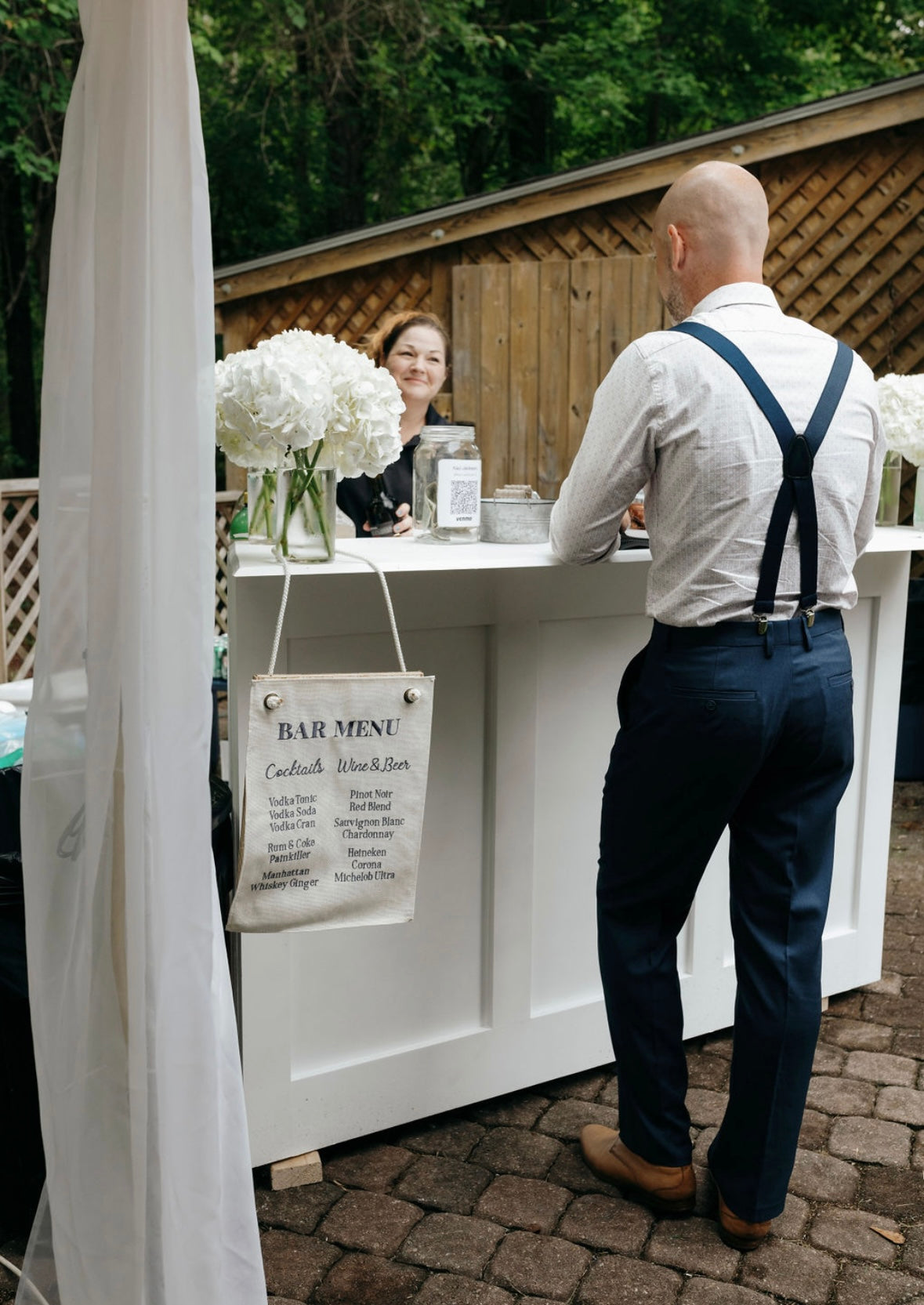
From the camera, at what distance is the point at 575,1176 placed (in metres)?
2.24

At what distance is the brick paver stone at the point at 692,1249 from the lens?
1979 mm

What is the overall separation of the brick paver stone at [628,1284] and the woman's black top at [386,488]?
1930mm

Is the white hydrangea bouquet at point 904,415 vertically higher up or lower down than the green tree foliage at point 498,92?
lower down

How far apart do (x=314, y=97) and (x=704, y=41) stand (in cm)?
380

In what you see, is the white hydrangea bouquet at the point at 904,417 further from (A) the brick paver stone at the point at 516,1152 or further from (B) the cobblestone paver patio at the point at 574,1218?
(A) the brick paver stone at the point at 516,1152

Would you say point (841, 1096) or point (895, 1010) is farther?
point (895, 1010)

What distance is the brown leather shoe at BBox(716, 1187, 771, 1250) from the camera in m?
2.02

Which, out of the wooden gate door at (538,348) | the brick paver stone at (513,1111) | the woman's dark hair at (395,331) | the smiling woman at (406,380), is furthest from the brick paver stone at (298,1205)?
the wooden gate door at (538,348)

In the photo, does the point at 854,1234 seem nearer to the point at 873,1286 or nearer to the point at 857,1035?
the point at 873,1286

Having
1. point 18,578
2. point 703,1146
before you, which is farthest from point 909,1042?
point 18,578

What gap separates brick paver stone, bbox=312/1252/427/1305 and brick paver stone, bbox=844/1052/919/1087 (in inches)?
44.7

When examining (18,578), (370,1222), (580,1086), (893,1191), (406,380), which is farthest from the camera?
(18,578)

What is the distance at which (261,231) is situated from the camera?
11266mm

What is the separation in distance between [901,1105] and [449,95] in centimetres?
1062
